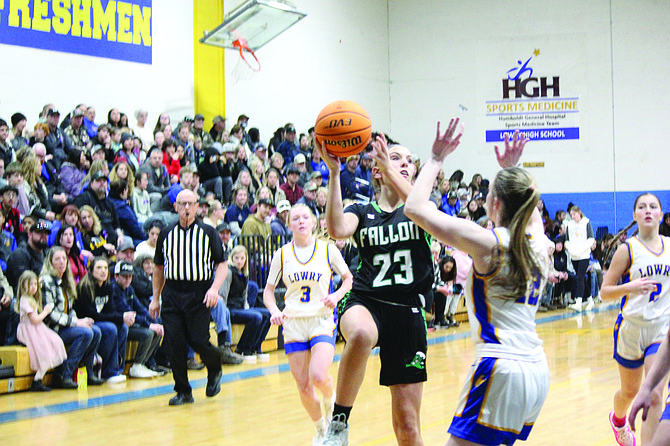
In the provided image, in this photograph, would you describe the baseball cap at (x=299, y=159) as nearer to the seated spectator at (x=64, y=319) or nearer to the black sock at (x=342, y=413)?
the seated spectator at (x=64, y=319)

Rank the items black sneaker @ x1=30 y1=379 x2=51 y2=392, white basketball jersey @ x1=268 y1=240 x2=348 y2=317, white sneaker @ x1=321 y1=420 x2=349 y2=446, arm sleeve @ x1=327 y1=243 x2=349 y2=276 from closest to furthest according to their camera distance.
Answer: white sneaker @ x1=321 y1=420 x2=349 y2=446 → white basketball jersey @ x1=268 y1=240 x2=348 y2=317 → arm sleeve @ x1=327 y1=243 x2=349 y2=276 → black sneaker @ x1=30 y1=379 x2=51 y2=392

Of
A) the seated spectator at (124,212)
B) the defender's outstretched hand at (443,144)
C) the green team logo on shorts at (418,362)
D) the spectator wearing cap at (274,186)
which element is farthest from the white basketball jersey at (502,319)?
the spectator wearing cap at (274,186)

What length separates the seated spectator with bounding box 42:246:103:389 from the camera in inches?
322

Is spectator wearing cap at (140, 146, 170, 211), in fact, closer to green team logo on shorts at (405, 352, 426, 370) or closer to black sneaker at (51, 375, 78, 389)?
black sneaker at (51, 375, 78, 389)

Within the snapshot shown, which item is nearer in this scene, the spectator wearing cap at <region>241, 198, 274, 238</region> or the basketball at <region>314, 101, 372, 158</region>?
the basketball at <region>314, 101, 372, 158</region>

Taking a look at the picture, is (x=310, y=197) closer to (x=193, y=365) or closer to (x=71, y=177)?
(x=71, y=177)

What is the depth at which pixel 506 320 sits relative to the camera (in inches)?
127

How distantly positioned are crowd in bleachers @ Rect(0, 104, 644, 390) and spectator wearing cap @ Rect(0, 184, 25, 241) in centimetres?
2

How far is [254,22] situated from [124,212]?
6756mm

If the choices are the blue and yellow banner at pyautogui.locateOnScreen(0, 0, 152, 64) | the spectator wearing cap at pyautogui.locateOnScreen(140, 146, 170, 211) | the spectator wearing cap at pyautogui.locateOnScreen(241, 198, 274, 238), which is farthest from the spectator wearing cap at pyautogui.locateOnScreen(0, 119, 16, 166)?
the spectator wearing cap at pyautogui.locateOnScreen(241, 198, 274, 238)

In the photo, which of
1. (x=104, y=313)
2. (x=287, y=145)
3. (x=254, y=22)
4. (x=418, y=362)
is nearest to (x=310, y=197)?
(x=287, y=145)

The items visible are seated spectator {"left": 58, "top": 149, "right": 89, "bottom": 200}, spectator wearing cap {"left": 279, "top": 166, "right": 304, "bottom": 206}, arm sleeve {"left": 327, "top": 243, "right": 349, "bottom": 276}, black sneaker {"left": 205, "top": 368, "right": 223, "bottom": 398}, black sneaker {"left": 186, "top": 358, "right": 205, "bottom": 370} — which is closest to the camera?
arm sleeve {"left": 327, "top": 243, "right": 349, "bottom": 276}

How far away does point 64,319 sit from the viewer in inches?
323

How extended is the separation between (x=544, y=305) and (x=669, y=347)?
12811mm
